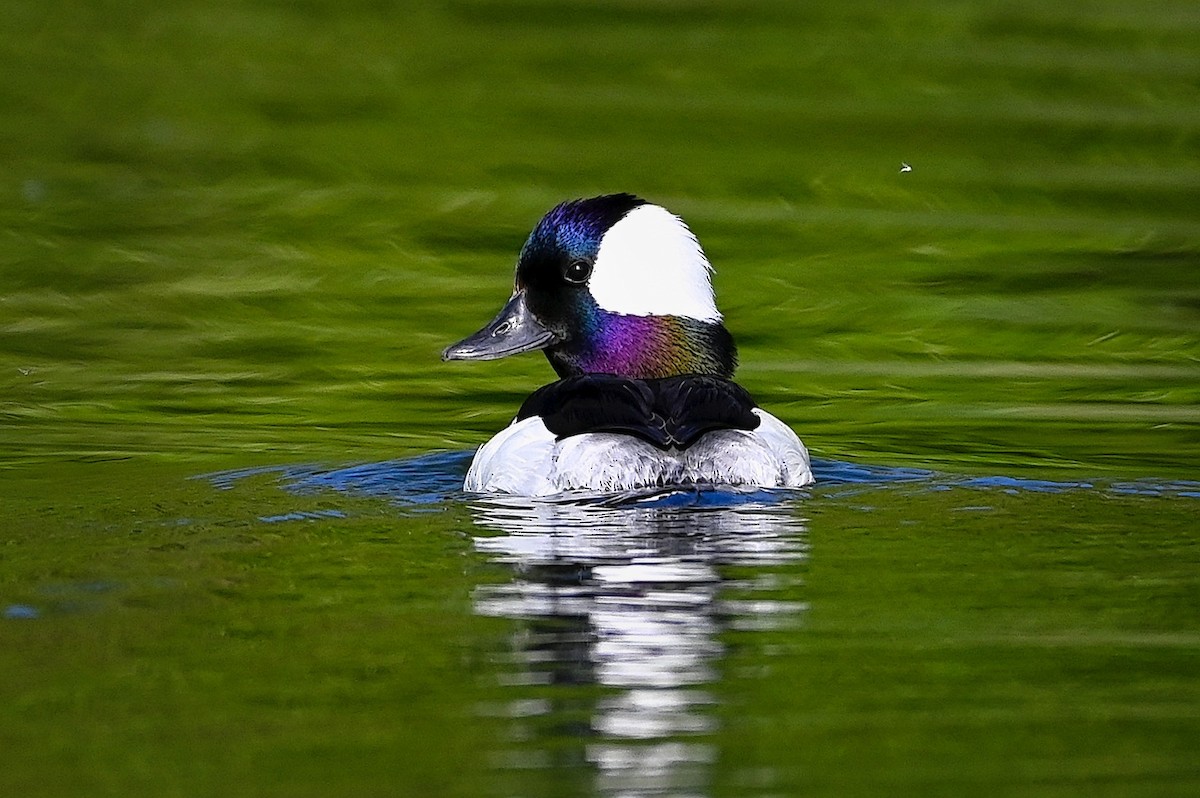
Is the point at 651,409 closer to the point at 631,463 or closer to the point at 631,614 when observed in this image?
the point at 631,463

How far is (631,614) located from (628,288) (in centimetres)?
297

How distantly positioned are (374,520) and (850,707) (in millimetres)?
2401

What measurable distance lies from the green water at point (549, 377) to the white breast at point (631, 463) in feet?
0.69

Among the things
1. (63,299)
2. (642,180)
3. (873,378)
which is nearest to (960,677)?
(873,378)

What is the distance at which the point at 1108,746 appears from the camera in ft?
13.3

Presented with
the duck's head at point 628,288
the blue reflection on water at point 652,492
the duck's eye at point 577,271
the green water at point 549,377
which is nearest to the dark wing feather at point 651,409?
the blue reflection on water at point 652,492

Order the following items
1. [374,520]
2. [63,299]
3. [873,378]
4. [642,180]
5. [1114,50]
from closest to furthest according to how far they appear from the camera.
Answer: [374,520] → [873,378] → [63,299] → [642,180] → [1114,50]

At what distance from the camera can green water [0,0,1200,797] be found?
4203 mm

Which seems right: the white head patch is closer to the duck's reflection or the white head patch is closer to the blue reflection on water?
the blue reflection on water

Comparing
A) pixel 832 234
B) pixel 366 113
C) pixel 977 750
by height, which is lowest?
pixel 977 750

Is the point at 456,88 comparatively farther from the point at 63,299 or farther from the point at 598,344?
the point at 598,344

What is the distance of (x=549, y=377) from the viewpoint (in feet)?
33.7

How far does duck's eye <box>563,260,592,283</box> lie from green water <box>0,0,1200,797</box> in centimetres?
94

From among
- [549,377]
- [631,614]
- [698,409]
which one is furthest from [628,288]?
[631,614]
